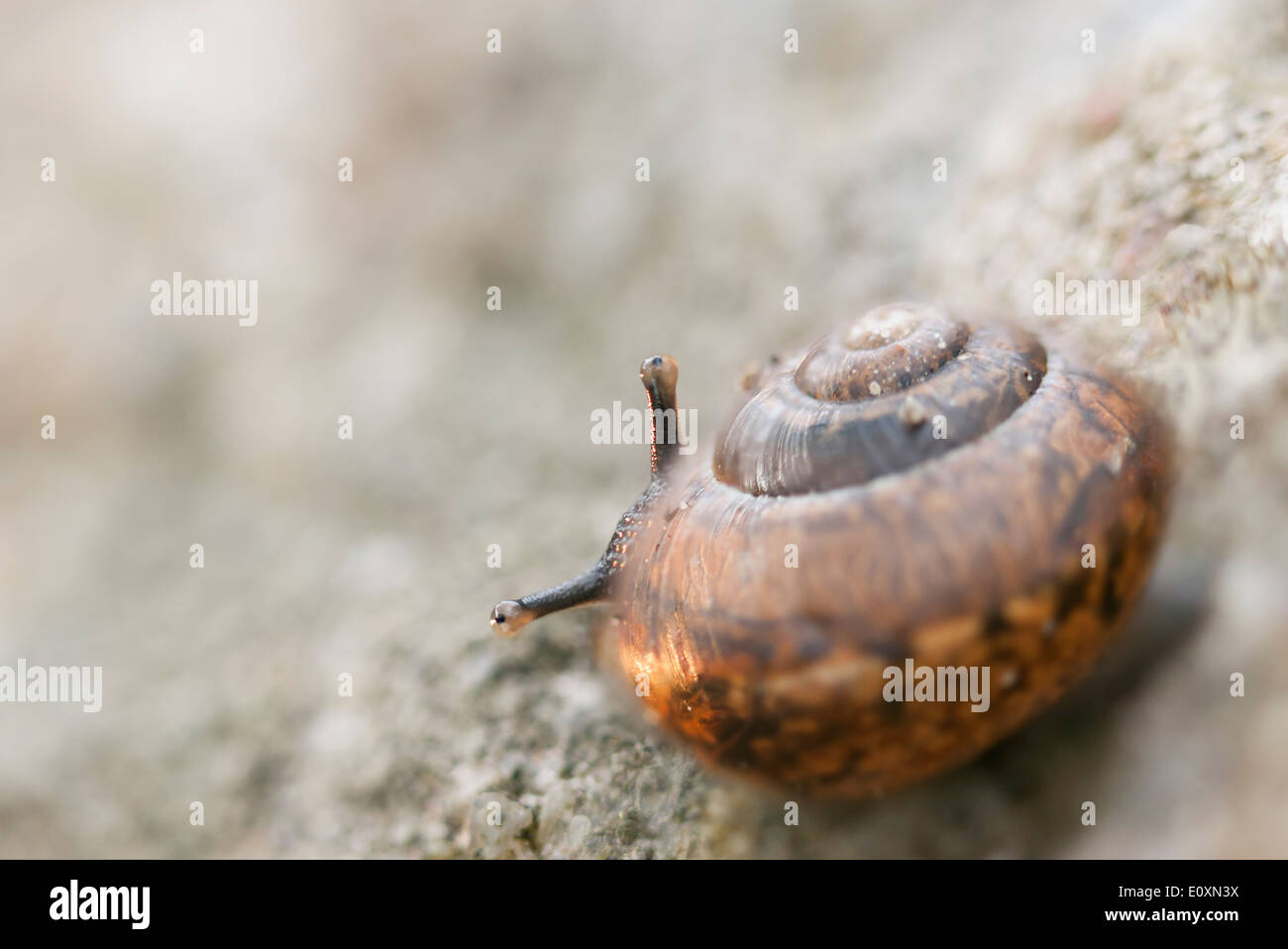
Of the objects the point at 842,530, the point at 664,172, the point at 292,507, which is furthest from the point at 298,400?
the point at 842,530

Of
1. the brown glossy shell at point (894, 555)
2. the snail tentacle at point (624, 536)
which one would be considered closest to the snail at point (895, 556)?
the brown glossy shell at point (894, 555)

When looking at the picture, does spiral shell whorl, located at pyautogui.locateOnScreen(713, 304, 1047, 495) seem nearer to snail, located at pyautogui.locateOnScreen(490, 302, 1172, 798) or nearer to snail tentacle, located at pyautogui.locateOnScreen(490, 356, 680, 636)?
snail, located at pyautogui.locateOnScreen(490, 302, 1172, 798)

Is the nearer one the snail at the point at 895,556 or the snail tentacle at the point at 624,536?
the snail at the point at 895,556

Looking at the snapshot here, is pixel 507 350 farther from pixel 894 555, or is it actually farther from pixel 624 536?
pixel 894 555

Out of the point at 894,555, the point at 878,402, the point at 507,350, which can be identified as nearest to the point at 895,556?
the point at 894,555

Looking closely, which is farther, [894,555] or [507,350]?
[507,350]

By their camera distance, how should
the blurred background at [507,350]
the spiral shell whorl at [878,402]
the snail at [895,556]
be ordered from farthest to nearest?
the blurred background at [507,350] → the spiral shell whorl at [878,402] → the snail at [895,556]

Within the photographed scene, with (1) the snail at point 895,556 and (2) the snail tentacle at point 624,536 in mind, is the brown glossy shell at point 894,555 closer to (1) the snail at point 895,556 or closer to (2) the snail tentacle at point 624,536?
(1) the snail at point 895,556

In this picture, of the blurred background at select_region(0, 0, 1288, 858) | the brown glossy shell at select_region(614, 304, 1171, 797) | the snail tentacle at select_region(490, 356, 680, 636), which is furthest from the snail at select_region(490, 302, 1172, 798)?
the blurred background at select_region(0, 0, 1288, 858)
